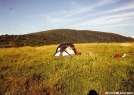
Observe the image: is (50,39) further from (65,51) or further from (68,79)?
(68,79)

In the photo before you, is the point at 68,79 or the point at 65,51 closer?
the point at 68,79

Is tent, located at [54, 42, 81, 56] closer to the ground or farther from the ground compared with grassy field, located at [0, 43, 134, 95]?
farther from the ground

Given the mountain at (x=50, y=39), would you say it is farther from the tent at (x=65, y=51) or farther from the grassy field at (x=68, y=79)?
the grassy field at (x=68, y=79)

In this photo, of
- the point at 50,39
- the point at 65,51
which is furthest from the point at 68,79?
the point at 50,39

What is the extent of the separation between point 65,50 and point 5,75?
24.0 feet

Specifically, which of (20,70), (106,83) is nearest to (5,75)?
(20,70)

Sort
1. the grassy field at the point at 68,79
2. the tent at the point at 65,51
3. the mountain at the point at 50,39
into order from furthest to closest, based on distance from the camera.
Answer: the mountain at the point at 50,39 < the tent at the point at 65,51 < the grassy field at the point at 68,79

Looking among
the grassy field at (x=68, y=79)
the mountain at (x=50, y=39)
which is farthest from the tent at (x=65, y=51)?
the mountain at (x=50, y=39)

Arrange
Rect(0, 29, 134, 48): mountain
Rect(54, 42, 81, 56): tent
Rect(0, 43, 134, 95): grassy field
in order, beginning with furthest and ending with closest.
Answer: Rect(0, 29, 134, 48): mountain, Rect(54, 42, 81, 56): tent, Rect(0, 43, 134, 95): grassy field

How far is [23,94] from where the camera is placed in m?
9.09

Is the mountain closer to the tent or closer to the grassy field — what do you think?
the tent

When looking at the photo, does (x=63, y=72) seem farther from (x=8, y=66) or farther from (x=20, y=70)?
(x=8, y=66)

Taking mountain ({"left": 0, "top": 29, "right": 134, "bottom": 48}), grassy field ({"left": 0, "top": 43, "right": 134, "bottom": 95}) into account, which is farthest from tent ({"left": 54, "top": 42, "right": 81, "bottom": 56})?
mountain ({"left": 0, "top": 29, "right": 134, "bottom": 48})

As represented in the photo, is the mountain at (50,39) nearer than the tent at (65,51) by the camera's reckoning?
Answer: No
